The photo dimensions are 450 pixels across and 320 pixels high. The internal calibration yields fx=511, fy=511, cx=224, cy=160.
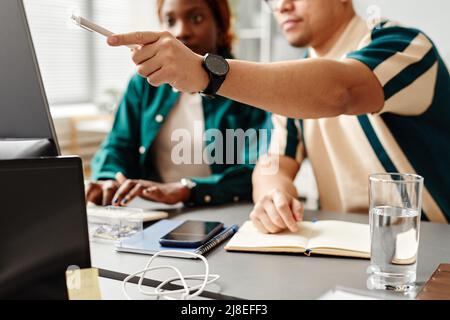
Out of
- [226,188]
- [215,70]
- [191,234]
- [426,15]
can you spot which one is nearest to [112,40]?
[215,70]

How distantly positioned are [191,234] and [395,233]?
0.39m

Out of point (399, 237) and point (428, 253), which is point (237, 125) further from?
point (399, 237)

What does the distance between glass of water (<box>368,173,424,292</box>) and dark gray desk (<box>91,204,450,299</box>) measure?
0.03 m

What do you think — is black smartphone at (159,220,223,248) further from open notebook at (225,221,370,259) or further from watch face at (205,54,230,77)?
watch face at (205,54,230,77)

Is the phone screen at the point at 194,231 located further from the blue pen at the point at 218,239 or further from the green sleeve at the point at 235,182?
the green sleeve at the point at 235,182

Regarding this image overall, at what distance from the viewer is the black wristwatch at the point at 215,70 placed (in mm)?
893

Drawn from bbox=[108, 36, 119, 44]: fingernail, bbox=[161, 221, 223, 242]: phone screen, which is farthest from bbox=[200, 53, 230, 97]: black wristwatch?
bbox=[161, 221, 223, 242]: phone screen

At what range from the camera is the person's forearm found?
0.94 meters

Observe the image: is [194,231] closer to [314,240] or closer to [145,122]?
[314,240]
